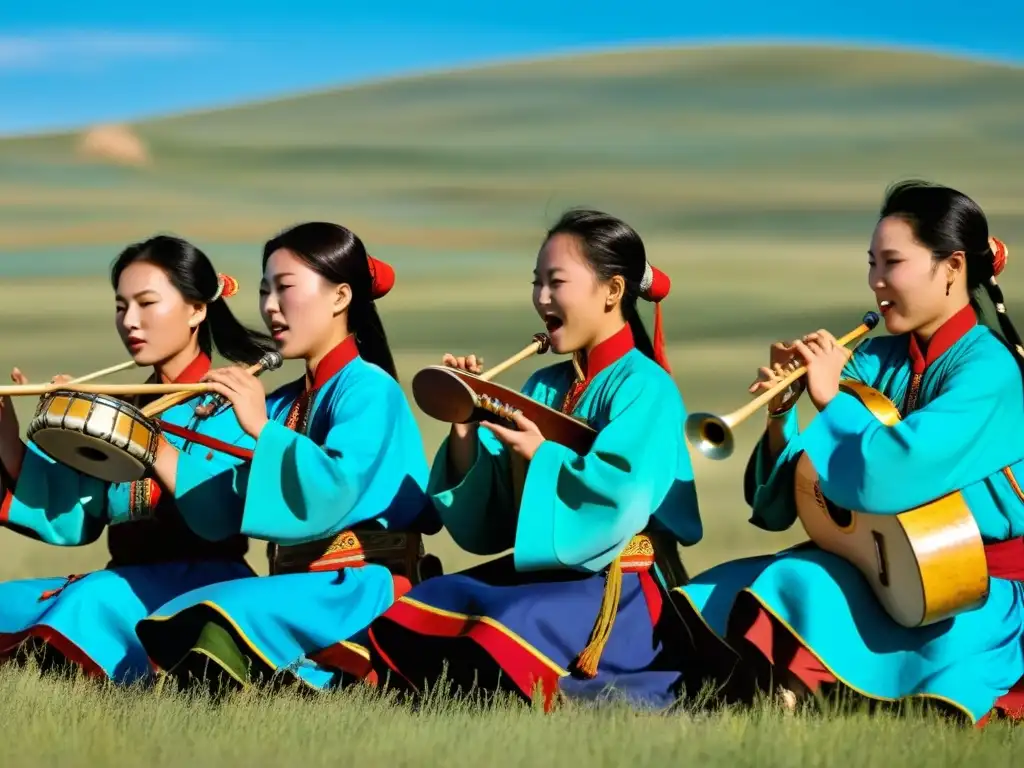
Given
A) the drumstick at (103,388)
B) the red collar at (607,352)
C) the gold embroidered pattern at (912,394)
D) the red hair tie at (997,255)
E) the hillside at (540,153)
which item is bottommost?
the drumstick at (103,388)

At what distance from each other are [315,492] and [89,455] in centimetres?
65

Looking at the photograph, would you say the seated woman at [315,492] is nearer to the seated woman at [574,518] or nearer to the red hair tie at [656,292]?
the seated woman at [574,518]

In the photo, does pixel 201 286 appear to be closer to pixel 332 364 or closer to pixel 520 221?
pixel 332 364

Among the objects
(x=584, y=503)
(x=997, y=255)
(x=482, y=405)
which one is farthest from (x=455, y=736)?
(x=997, y=255)

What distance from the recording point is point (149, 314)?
205 inches

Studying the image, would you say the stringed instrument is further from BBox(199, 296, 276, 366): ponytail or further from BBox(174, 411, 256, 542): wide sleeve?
BBox(199, 296, 276, 366): ponytail

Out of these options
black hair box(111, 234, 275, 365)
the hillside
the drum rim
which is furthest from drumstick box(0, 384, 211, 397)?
the hillside

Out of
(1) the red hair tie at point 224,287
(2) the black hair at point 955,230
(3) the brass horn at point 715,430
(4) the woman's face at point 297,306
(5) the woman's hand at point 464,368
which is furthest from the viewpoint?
(1) the red hair tie at point 224,287

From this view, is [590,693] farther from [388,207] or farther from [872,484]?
[388,207]

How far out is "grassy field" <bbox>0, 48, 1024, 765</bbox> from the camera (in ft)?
12.8

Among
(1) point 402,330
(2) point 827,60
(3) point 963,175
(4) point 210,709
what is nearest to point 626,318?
(4) point 210,709

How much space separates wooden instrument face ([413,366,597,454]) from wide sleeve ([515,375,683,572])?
10 centimetres

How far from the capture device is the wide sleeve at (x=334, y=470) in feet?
14.9

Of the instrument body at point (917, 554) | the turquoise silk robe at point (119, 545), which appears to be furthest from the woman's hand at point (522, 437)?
the turquoise silk robe at point (119, 545)
